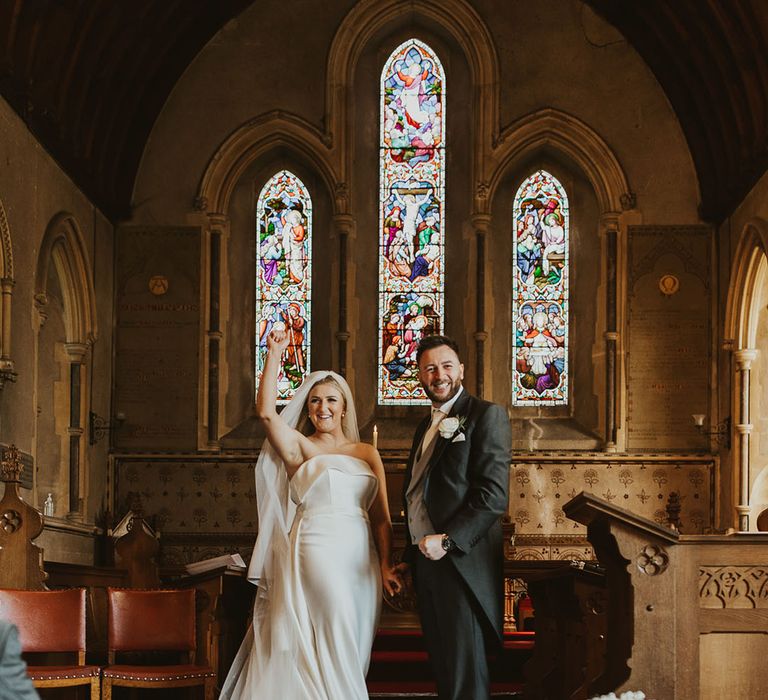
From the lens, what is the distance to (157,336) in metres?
13.4

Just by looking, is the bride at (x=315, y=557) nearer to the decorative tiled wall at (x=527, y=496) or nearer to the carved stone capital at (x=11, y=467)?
the carved stone capital at (x=11, y=467)

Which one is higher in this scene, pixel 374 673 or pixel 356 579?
pixel 356 579

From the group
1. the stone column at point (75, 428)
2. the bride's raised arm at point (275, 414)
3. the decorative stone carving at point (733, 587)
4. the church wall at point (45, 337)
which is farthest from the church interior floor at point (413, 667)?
the stone column at point (75, 428)

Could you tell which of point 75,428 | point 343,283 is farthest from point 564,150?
point 75,428

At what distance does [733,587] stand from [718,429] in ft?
26.0

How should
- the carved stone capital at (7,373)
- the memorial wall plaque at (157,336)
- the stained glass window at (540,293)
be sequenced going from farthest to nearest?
1. the stained glass window at (540,293)
2. the memorial wall plaque at (157,336)
3. the carved stone capital at (7,373)

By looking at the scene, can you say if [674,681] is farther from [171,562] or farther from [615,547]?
[171,562]

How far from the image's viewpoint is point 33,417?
35.8 ft

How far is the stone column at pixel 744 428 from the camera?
12211 mm

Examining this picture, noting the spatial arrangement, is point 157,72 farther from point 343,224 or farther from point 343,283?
point 343,283

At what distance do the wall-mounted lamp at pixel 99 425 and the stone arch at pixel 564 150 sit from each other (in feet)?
13.3

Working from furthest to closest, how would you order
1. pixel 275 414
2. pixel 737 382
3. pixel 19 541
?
pixel 737 382 < pixel 19 541 < pixel 275 414

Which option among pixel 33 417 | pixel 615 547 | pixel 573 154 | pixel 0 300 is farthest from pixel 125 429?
pixel 615 547

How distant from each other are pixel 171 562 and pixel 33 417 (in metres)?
2.62
